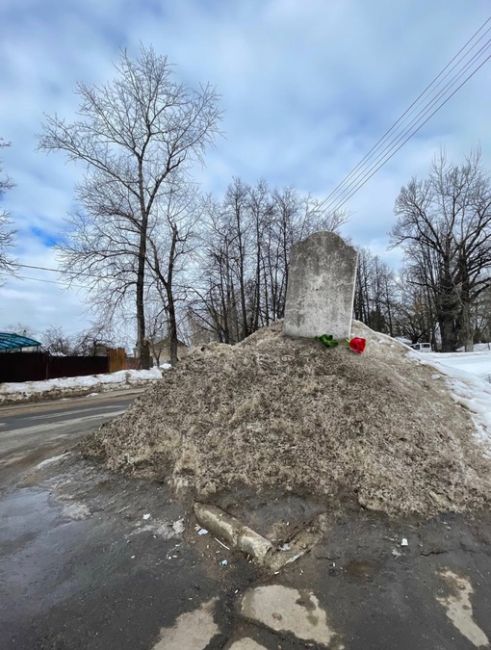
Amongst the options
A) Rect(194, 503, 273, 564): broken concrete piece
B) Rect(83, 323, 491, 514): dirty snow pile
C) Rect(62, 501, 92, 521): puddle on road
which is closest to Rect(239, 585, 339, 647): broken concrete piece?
Rect(194, 503, 273, 564): broken concrete piece

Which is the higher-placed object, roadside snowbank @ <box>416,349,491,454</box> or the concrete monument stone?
the concrete monument stone

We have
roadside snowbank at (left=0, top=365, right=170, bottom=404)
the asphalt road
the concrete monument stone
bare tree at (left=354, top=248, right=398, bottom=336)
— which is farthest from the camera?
bare tree at (left=354, top=248, right=398, bottom=336)

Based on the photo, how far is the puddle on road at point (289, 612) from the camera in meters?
1.98

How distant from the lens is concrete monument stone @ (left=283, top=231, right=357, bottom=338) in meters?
6.19

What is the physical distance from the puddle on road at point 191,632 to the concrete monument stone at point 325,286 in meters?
4.61

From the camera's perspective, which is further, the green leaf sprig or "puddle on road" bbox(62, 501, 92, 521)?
the green leaf sprig

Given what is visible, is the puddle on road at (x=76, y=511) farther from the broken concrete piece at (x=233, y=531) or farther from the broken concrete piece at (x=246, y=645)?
the broken concrete piece at (x=246, y=645)

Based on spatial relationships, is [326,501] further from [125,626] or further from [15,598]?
[15,598]

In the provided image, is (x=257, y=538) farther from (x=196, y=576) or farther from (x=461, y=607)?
(x=461, y=607)

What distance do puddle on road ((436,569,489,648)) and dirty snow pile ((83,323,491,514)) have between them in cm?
73

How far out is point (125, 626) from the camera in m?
2.08

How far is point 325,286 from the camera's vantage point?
624 cm

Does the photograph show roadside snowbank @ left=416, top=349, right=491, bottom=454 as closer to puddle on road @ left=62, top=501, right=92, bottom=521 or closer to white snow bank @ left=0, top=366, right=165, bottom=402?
puddle on road @ left=62, top=501, right=92, bottom=521

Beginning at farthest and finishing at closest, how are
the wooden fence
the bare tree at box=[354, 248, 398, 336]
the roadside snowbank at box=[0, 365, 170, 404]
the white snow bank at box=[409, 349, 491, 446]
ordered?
the bare tree at box=[354, 248, 398, 336] → the wooden fence → the roadside snowbank at box=[0, 365, 170, 404] → the white snow bank at box=[409, 349, 491, 446]
